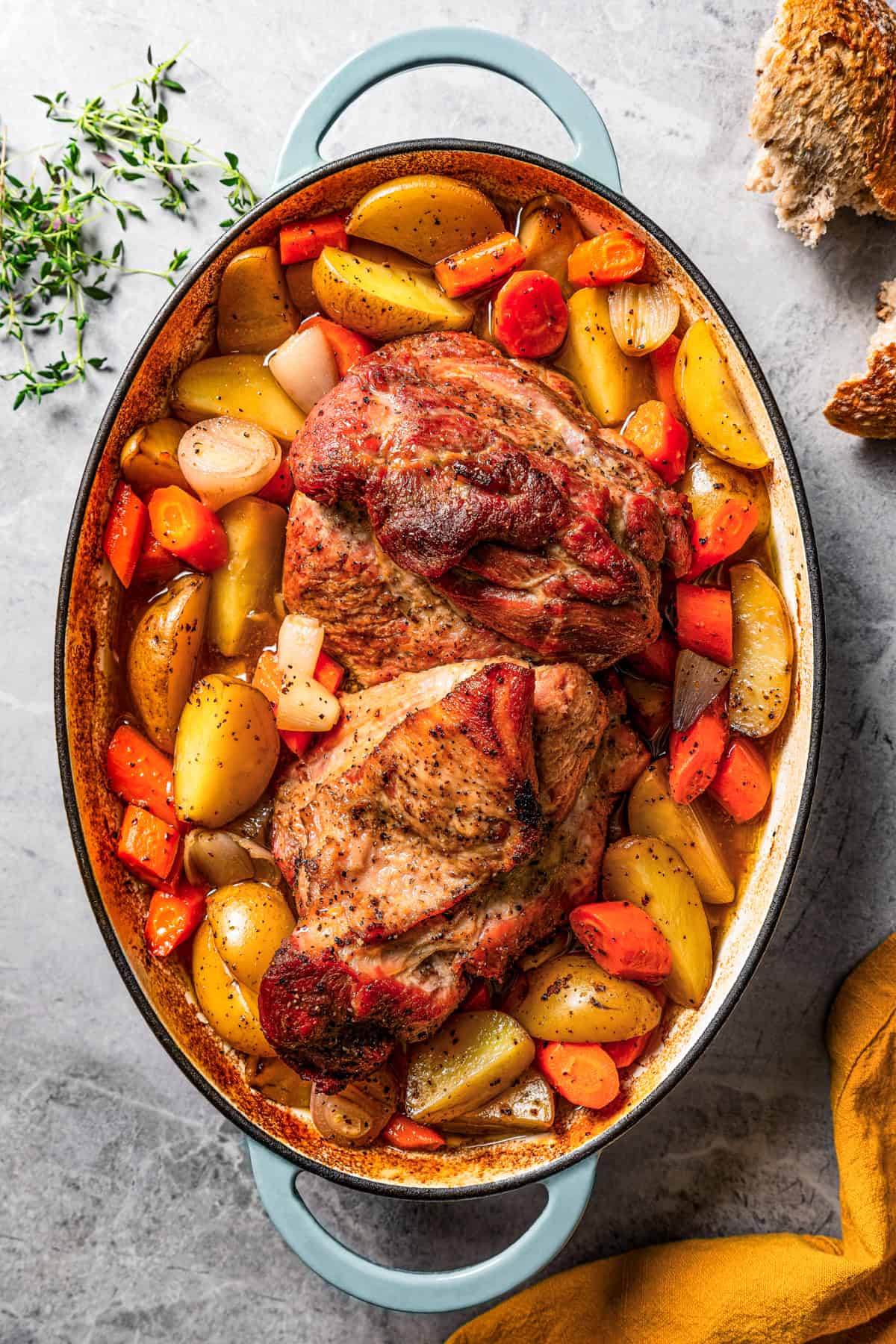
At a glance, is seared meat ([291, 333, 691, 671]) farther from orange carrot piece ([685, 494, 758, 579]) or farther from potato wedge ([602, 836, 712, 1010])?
potato wedge ([602, 836, 712, 1010])

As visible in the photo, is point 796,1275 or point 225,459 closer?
point 225,459

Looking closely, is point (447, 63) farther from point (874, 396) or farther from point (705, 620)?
point (705, 620)

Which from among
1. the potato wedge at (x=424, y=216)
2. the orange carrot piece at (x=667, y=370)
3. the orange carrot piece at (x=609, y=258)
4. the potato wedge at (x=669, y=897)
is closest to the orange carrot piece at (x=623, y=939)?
the potato wedge at (x=669, y=897)

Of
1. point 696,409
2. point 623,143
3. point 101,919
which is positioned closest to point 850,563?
point 696,409

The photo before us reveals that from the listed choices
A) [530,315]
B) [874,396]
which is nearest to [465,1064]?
[530,315]

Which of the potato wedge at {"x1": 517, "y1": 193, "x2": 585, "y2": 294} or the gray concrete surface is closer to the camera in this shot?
the potato wedge at {"x1": 517, "y1": 193, "x2": 585, "y2": 294}

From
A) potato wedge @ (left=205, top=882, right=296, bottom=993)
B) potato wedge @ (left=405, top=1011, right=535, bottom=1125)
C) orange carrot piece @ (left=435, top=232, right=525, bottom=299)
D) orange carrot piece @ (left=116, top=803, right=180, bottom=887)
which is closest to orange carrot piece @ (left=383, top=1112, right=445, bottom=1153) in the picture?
potato wedge @ (left=405, top=1011, right=535, bottom=1125)

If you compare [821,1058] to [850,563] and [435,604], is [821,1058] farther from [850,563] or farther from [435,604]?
[435,604]
